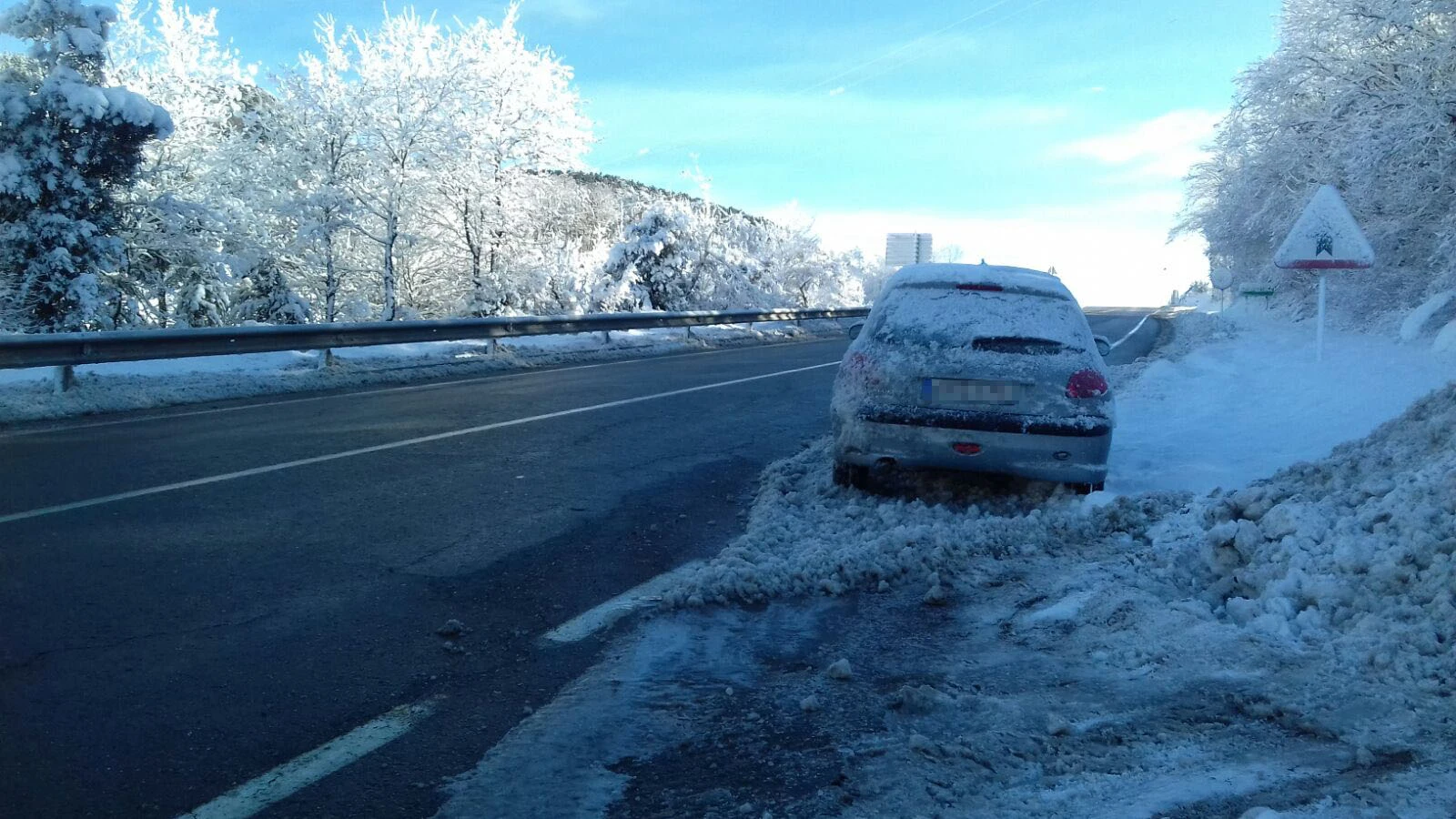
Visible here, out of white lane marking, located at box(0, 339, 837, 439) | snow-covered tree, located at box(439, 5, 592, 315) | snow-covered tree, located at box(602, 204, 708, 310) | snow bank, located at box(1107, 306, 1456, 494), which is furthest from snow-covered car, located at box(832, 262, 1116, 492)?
snow-covered tree, located at box(602, 204, 708, 310)

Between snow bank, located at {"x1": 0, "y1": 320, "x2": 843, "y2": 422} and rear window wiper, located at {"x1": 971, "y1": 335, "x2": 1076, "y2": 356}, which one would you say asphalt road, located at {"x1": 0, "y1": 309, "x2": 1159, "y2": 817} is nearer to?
snow bank, located at {"x1": 0, "y1": 320, "x2": 843, "y2": 422}

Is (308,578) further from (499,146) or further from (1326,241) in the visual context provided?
(499,146)

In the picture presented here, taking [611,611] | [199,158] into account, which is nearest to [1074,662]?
[611,611]

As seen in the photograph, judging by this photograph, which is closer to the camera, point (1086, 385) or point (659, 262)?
point (1086, 385)

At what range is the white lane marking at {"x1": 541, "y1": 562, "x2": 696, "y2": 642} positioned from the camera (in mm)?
4477

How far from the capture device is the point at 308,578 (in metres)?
5.13

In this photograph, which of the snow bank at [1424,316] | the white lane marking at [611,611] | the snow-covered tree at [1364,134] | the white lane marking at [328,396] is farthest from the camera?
the snow bank at [1424,316]

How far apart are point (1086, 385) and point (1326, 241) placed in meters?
9.46

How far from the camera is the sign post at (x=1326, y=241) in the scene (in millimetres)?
14039

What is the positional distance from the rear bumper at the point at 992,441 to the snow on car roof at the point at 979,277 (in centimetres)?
116


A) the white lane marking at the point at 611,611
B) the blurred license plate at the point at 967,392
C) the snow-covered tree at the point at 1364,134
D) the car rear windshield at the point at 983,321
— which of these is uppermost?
the snow-covered tree at the point at 1364,134

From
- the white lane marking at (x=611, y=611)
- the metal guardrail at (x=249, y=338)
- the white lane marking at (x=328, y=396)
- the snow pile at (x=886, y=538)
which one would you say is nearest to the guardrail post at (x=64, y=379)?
the metal guardrail at (x=249, y=338)

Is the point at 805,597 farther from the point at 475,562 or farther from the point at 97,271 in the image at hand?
the point at 97,271

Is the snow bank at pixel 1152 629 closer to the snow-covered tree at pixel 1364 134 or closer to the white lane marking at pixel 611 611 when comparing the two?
the white lane marking at pixel 611 611
